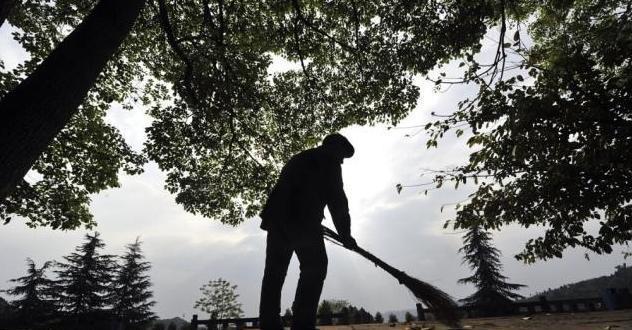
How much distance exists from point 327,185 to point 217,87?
21.8 ft

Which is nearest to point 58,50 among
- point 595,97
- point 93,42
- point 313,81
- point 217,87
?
point 93,42

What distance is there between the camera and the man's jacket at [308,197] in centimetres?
347

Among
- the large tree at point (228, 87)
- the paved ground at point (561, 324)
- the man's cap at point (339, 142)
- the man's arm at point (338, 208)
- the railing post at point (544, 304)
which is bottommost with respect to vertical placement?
the paved ground at point (561, 324)

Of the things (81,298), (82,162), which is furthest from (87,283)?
(82,162)

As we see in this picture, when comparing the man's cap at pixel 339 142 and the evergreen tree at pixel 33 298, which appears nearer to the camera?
the man's cap at pixel 339 142

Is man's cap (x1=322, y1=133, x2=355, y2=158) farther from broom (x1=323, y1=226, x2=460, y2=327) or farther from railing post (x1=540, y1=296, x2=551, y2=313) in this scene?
railing post (x1=540, y1=296, x2=551, y2=313)

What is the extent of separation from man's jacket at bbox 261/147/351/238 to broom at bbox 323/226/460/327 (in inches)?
27.2

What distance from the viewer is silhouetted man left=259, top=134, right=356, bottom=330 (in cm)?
322

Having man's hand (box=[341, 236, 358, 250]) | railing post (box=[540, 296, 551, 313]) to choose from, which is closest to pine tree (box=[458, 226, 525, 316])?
railing post (box=[540, 296, 551, 313])

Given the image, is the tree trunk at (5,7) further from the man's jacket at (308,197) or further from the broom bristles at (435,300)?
the broom bristles at (435,300)

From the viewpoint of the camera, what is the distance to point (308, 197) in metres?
3.53

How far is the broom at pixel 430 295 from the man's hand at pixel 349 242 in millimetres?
394

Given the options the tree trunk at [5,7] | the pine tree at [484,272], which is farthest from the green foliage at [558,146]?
the pine tree at [484,272]

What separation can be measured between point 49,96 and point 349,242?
3.10 meters
